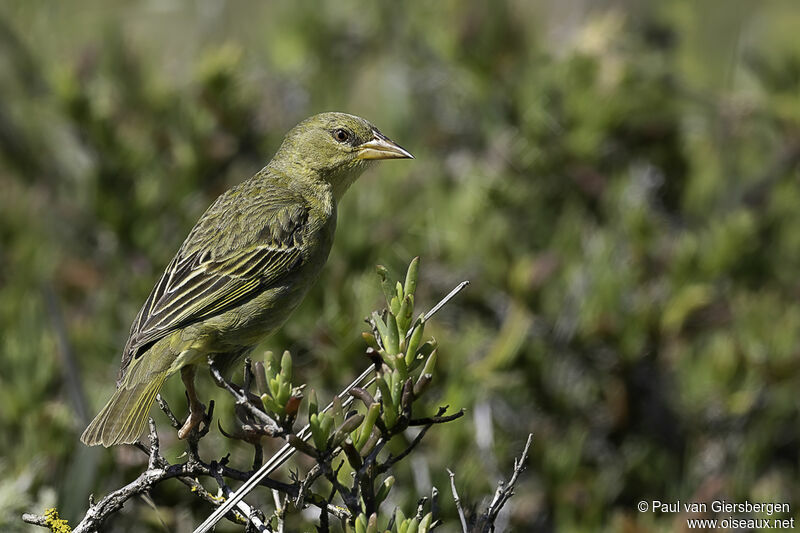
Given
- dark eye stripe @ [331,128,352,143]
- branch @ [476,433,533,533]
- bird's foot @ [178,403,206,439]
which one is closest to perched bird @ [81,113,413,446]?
dark eye stripe @ [331,128,352,143]

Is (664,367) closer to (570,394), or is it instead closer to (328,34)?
(570,394)

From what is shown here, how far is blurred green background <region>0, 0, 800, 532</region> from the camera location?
3.64 meters

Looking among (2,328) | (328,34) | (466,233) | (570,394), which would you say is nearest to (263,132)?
(328,34)

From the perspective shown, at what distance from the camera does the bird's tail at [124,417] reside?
8.21 ft

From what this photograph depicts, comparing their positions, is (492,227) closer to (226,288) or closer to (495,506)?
(226,288)

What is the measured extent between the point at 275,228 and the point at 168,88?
225 cm

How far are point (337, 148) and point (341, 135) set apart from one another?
0.05 metres

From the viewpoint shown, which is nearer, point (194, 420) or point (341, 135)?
point (194, 420)

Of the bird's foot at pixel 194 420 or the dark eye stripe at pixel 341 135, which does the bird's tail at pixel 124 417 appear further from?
the dark eye stripe at pixel 341 135

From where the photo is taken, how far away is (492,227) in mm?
4266

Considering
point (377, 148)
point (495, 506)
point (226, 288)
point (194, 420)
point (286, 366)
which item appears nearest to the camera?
point (286, 366)

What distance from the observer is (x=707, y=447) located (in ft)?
13.5

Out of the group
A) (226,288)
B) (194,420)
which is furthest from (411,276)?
(226,288)

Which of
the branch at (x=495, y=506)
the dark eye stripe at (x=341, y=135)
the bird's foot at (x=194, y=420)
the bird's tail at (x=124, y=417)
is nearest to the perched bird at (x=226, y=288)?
the bird's tail at (x=124, y=417)
